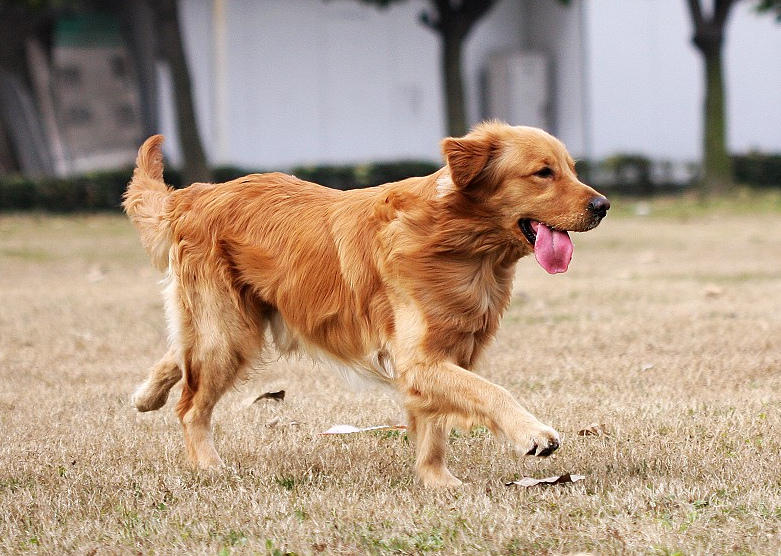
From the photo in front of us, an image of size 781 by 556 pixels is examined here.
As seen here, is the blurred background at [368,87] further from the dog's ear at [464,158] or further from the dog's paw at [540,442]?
the dog's paw at [540,442]

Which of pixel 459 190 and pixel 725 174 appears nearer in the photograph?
pixel 459 190

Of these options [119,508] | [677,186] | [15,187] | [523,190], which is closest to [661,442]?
[523,190]

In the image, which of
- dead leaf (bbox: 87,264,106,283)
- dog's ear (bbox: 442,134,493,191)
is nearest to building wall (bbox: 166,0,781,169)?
dead leaf (bbox: 87,264,106,283)

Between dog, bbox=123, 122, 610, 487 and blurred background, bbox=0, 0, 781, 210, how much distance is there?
13793 millimetres

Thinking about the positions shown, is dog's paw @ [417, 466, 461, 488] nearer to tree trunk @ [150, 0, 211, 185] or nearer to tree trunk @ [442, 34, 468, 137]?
tree trunk @ [150, 0, 211, 185]

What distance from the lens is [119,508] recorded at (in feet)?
13.2

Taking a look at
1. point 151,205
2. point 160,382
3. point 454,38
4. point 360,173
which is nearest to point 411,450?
point 160,382

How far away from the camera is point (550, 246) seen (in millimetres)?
4301

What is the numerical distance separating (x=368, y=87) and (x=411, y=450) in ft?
67.3

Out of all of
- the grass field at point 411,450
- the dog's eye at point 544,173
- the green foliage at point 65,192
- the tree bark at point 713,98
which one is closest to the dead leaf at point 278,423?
the grass field at point 411,450

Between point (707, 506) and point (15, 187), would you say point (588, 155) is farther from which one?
point (707, 506)

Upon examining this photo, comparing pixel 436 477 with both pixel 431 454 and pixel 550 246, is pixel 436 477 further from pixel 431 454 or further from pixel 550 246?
pixel 550 246

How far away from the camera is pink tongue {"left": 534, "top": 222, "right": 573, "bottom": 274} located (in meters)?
4.28

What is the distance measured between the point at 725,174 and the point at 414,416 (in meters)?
18.5
